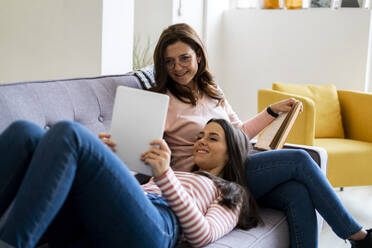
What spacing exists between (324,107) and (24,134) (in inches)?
103

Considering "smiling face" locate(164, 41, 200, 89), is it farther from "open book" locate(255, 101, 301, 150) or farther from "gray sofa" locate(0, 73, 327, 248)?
"open book" locate(255, 101, 301, 150)

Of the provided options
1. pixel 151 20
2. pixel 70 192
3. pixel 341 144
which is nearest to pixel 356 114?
pixel 341 144

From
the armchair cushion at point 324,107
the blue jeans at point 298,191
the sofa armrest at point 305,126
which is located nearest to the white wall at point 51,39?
the sofa armrest at point 305,126

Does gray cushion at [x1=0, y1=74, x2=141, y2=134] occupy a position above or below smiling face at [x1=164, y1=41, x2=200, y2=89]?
below

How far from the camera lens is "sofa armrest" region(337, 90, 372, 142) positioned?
134 inches

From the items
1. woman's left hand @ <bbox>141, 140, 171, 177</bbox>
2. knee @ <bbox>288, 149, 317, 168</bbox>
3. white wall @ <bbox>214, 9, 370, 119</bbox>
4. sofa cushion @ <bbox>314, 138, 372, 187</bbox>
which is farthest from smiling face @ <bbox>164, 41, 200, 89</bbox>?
white wall @ <bbox>214, 9, 370, 119</bbox>

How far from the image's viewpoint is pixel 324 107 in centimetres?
353

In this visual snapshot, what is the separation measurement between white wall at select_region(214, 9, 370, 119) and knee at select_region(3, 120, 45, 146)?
3.35 meters

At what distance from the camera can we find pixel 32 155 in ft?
4.24

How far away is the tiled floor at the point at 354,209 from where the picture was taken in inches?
106

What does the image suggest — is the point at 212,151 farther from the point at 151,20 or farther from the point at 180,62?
the point at 151,20

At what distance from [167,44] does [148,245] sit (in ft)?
3.14

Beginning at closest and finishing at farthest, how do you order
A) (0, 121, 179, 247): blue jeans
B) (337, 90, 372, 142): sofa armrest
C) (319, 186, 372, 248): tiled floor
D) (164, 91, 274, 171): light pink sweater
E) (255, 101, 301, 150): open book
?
(0, 121, 179, 247): blue jeans
(164, 91, 274, 171): light pink sweater
(255, 101, 301, 150): open book
(319, 186, 372, 248): tiled floor
(337, 90, 372, 142): sofa armrest

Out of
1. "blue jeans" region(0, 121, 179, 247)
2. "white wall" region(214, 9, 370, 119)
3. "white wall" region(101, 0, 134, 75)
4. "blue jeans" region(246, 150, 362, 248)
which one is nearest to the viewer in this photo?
"blue jeans" region(0, 121, 179, 247)
